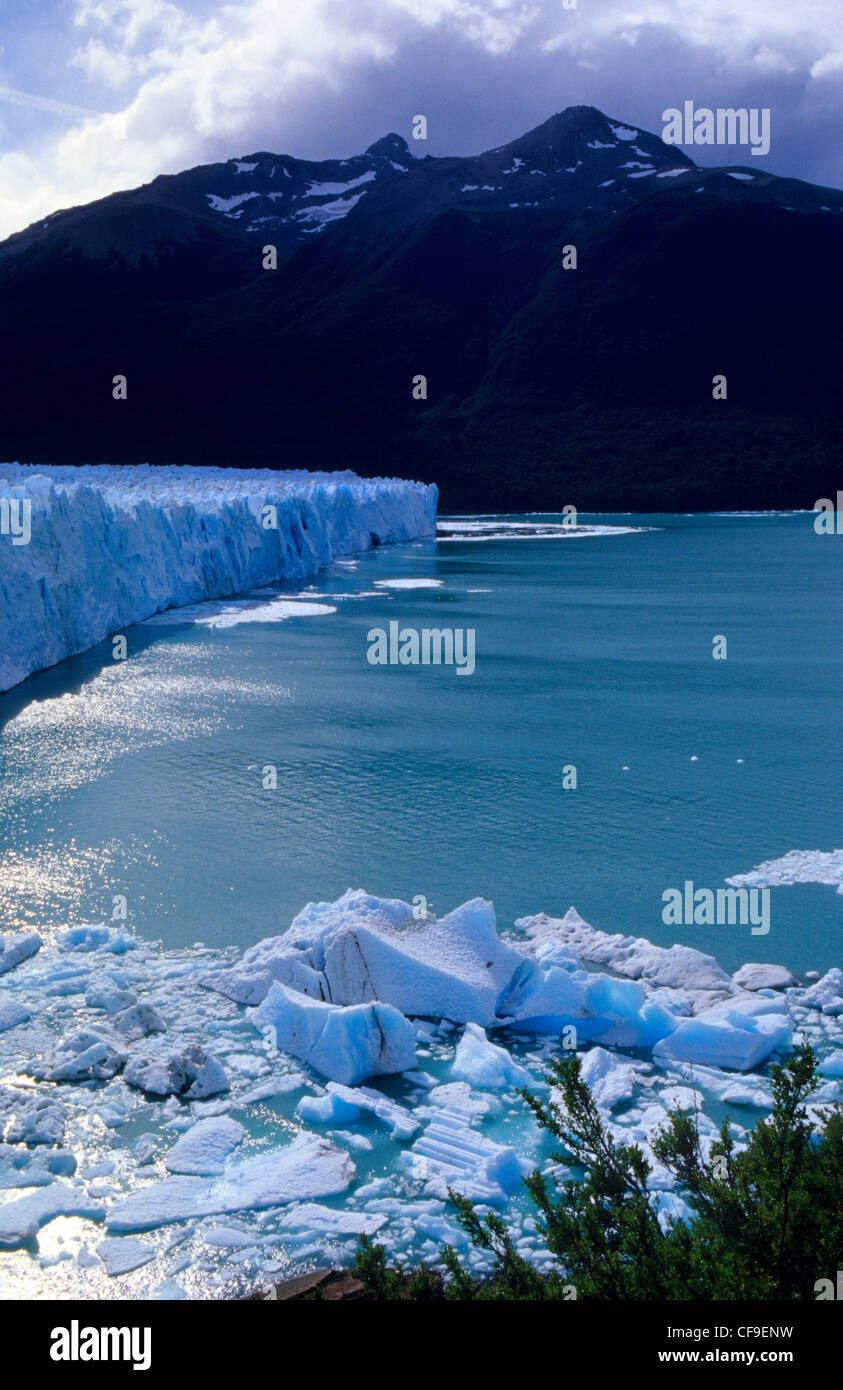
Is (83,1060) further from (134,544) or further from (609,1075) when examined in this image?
(134,544)

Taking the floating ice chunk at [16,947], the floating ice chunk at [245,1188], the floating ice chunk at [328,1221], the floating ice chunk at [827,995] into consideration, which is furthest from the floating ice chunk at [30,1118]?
the floating ice chunk at [827,995]

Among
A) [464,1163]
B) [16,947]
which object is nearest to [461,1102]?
[464,1163]

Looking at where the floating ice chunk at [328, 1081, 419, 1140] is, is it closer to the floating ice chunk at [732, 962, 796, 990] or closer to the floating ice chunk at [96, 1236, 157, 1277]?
the floating ice chunk at [96, 1236, 157, 1277]

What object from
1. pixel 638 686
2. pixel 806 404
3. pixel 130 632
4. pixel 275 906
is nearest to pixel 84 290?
pixel 806 404

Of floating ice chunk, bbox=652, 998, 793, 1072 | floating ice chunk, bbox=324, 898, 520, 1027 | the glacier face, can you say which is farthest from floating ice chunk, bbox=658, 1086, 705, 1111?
the glacier face

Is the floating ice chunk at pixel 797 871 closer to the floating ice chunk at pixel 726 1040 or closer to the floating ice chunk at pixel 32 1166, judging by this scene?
the floating ice chunk at pixel 726 1040
